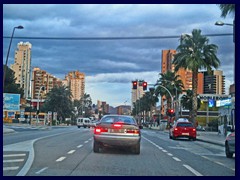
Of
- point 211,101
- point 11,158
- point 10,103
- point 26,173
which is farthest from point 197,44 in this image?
point 26,173

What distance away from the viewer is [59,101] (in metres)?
103

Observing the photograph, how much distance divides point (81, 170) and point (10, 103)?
46.1m

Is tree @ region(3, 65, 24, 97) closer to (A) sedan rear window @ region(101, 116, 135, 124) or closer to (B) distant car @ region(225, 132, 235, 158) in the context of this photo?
(A) sedan rear window @ region(101, 116, 135, 124)

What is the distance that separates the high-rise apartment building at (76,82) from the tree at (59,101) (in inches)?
1832

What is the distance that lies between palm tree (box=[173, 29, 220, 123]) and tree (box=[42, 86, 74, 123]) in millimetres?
61246

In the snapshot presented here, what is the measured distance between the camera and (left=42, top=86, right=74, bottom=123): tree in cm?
10225

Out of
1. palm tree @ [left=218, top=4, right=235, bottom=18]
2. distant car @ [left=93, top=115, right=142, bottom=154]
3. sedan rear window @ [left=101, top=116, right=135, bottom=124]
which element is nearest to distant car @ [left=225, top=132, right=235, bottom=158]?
distant car @ [left=93, top=115, right=142, bottom=154]

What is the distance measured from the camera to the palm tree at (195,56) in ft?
138

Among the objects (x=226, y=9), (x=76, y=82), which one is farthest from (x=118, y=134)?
(x=76, y=82)

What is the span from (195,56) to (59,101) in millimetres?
65600

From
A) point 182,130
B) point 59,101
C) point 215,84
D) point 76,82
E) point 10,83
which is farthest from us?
point 76,82

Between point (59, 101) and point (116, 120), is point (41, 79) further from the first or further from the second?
point (116, 120)
